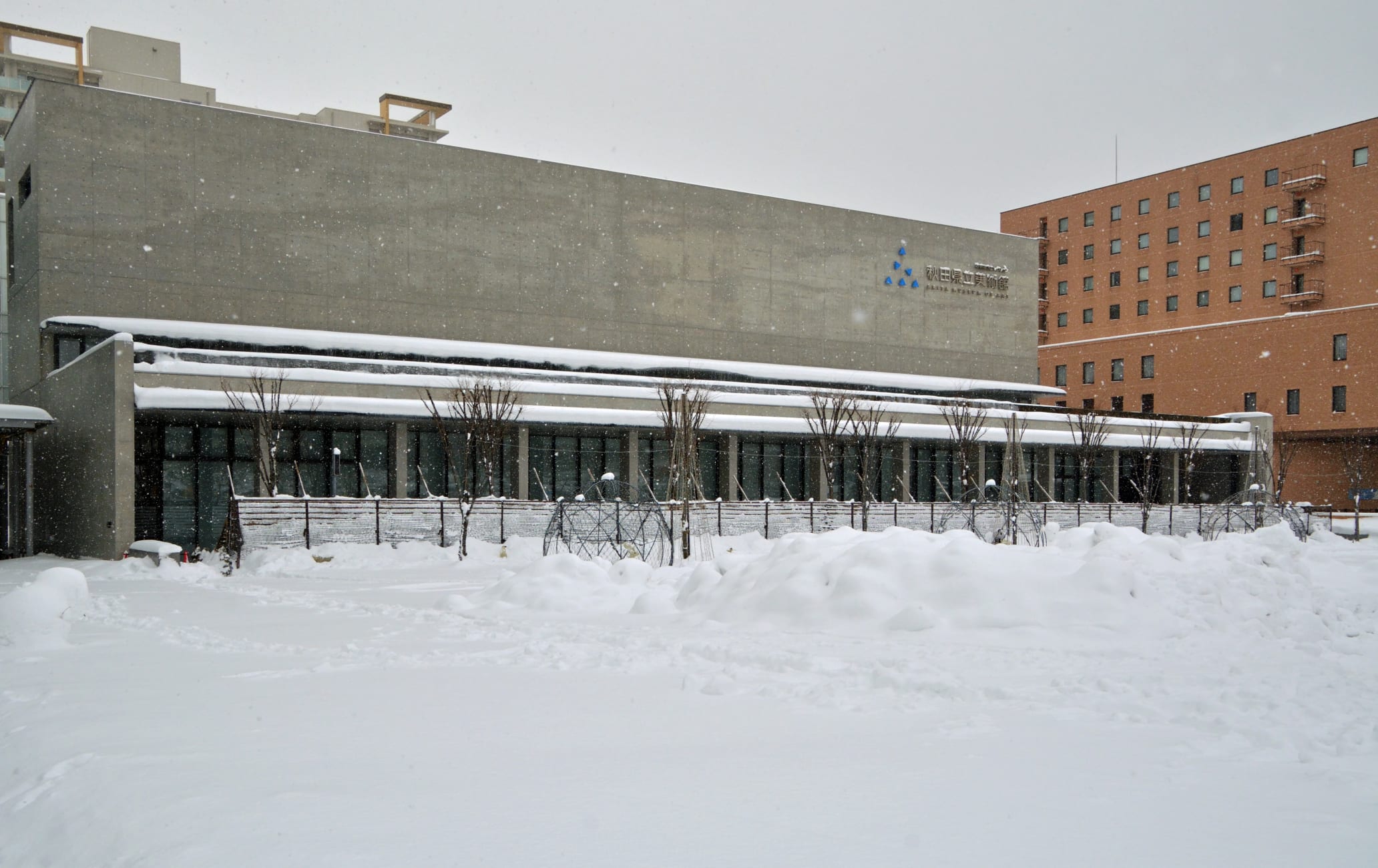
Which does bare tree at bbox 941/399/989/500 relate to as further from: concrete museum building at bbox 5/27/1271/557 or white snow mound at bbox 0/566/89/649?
white snow mound at bbox 0/566/89/649

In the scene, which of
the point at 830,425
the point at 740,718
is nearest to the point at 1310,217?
the point at 830,425

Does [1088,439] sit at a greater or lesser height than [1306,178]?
lesser

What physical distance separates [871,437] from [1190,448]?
18.8 m

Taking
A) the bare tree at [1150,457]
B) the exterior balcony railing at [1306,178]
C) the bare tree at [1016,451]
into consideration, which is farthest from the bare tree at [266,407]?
the exterior balcony railing at [1306,178]

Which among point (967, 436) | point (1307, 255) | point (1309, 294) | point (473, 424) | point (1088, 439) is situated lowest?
point (1088, 439)

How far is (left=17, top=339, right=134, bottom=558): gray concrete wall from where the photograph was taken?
25.7 meters

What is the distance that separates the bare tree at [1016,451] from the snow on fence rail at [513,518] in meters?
4.34

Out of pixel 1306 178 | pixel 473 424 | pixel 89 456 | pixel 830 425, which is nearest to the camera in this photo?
pixel 89 456

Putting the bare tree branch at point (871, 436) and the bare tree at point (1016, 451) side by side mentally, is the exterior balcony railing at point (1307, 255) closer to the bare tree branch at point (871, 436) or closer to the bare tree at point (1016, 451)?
the bare tree at point (1016, 451)

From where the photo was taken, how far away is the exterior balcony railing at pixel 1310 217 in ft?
205

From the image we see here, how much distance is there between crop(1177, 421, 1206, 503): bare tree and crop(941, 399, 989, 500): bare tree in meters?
9.32

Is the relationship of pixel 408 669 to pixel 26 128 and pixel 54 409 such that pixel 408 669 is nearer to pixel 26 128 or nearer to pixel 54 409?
pixel 54 409

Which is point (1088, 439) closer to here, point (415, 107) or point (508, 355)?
point (508, 355)

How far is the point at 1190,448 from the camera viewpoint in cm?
4644
